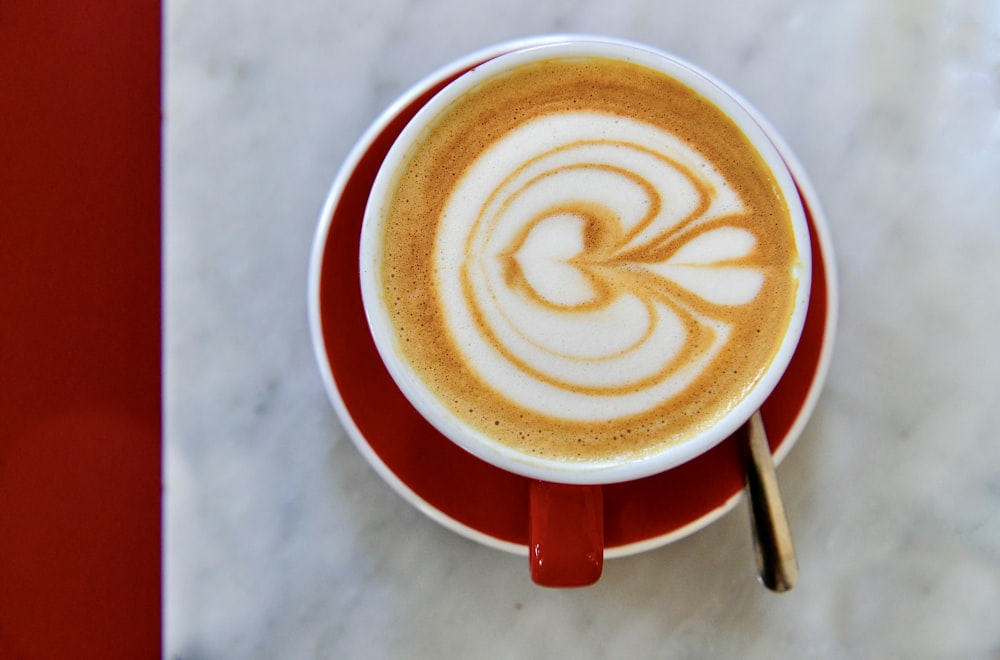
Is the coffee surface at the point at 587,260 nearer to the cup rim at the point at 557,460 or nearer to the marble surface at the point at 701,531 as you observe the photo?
the cup rim at the point at 557,460

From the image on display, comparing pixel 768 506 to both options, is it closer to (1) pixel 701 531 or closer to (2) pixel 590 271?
(1) pixel 701 531

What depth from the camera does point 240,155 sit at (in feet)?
4.22

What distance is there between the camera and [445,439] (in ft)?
3.61

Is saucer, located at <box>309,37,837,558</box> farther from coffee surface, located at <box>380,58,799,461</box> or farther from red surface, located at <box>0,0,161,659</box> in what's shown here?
red surface, located at <box>0,0,161,659</box>

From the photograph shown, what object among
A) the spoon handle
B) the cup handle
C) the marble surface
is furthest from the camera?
the marble surface

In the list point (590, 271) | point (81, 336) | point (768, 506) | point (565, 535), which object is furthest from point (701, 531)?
point (81, 336)

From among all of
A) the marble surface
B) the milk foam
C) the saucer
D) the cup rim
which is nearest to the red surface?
the marble surface

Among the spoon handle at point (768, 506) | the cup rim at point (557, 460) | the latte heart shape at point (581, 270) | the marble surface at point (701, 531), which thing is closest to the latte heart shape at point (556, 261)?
the latte heart shape at point (581, 270)

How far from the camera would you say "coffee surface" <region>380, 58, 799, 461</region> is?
0.99m

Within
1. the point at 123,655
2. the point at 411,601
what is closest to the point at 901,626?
the point at 411,601

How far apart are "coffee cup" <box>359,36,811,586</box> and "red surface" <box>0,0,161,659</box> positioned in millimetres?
566

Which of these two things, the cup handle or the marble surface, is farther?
the marble surface

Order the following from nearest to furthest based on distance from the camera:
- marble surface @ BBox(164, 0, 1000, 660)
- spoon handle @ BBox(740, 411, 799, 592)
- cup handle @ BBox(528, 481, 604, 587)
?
cup handle @ BBox(528, 481, 604, 587), spoon handle @ BBox(740, 411, 799, 592), marble surface @ BBox(164, 0, 1000, 660)

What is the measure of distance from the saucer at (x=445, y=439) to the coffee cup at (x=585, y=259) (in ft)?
0.41
